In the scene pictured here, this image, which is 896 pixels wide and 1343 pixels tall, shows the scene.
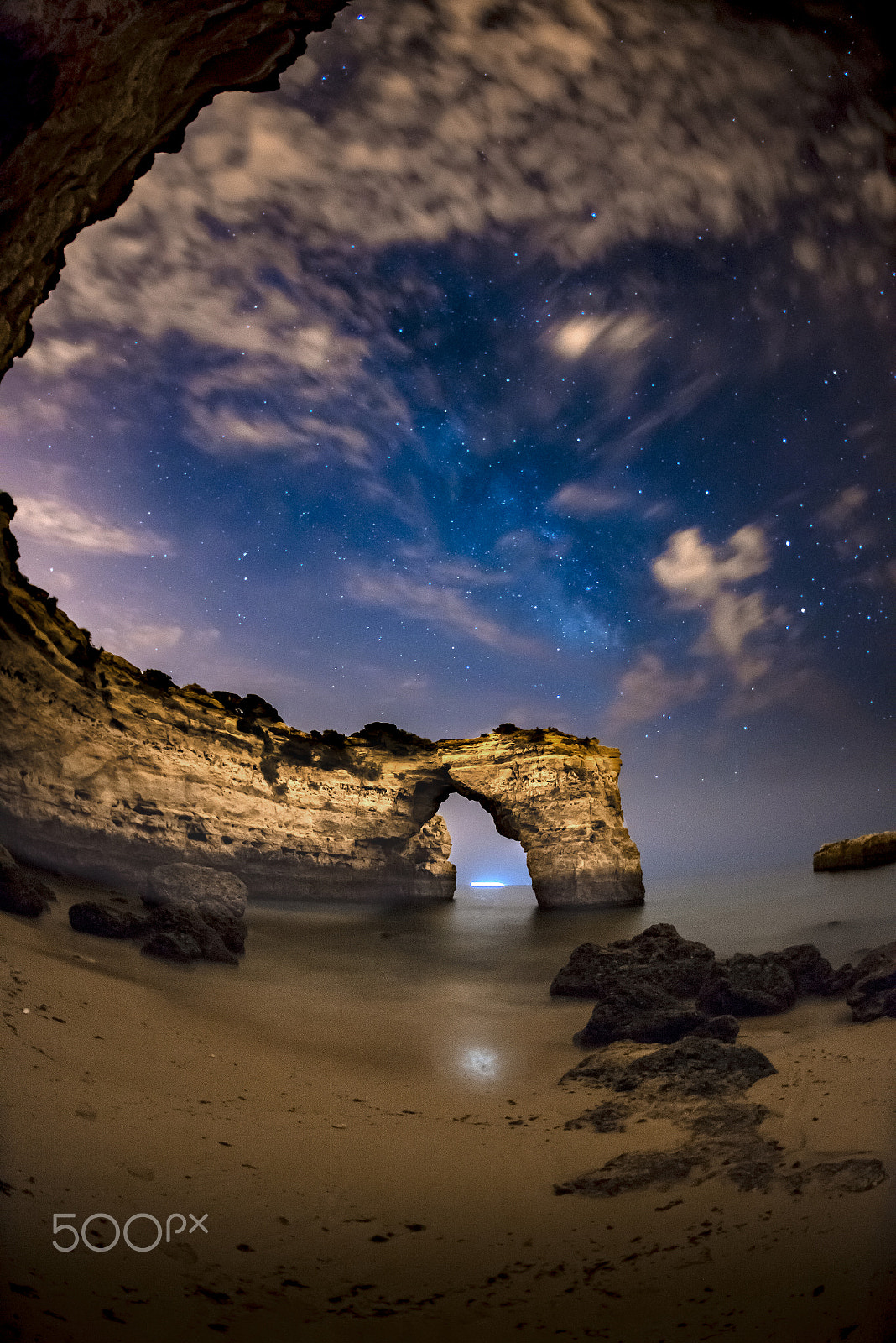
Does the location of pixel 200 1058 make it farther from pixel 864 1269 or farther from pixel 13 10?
pixel 13 10

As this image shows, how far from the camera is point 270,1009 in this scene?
570cm

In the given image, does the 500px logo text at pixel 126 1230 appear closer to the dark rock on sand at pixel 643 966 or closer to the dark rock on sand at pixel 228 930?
the dark rock on sand at pixel 643 966

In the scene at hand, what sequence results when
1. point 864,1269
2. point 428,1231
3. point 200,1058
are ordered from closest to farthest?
1. point 864,1269
2. point 428,1231
3. point 200,1058

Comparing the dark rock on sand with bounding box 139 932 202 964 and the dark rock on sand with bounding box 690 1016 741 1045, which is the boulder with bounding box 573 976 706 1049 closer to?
the dark rock on sand with bounding box 690 1016 741 1045

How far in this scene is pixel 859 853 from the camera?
25797 millimetres

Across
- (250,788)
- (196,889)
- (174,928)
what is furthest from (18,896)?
(250,788)

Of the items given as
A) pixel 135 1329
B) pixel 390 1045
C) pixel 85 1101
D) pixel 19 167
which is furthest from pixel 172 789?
pixel 135 1329

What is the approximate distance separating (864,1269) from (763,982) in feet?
15.6

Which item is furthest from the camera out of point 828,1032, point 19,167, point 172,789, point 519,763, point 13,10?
point 519,763

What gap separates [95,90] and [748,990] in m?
9.01

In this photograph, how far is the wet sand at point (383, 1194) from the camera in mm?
1554

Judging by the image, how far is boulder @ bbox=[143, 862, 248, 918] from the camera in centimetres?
913

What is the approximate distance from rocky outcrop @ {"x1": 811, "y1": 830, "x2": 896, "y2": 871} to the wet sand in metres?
26.1

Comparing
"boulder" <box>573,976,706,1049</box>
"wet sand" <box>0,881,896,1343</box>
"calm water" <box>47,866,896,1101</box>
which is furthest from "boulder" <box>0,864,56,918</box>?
"boulder" <box>573,976,706,1049</box>
